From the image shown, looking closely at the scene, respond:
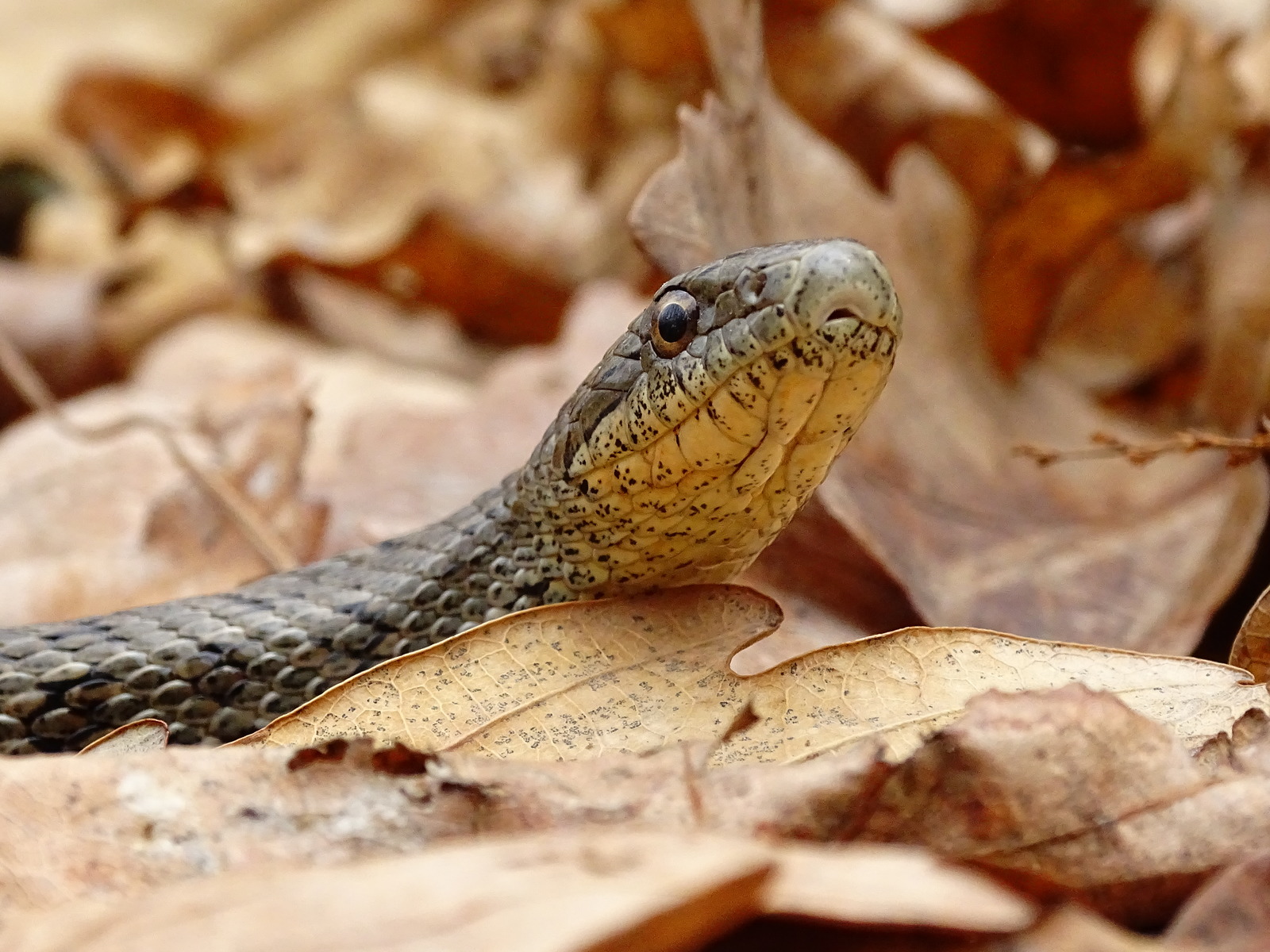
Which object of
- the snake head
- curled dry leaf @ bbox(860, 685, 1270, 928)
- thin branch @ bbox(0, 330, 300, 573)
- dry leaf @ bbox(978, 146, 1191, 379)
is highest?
thin branch @ bbox(0, 330, 300, 573)

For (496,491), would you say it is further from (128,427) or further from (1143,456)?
(128,427)

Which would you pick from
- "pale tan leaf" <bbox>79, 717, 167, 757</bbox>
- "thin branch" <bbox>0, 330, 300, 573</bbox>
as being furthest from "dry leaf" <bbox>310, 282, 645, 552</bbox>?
"pale tan leaf" <bbox>79, 717, 167, 757</bbox>

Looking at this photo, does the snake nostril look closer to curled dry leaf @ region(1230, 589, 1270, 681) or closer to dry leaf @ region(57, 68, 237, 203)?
curled dry leaf @ region(1230, 589, 1270, 681)

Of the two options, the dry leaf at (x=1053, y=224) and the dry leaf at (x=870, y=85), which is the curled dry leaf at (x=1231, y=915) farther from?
the dry leaf at (x=870, y=85)

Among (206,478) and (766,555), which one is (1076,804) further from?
(206,478)

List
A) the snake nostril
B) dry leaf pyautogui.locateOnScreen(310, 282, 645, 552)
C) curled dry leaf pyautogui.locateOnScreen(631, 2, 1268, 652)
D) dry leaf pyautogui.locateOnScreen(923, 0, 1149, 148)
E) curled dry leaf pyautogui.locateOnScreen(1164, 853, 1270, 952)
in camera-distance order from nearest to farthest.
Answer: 1. curled dry leaf pyautogui.locateOnScreen(1164, 853, 1270, 952)
2. the snake nostril
3. curled dry leaf pyautogui.locateOnScreen(631, 2, 1268, 652)
4. dry leaf pyautogui.locateOnScreen(310, 282, 645, 552)
5. dry leaf pyautogui.locateOnScreen(923, 0, 1149, 148)

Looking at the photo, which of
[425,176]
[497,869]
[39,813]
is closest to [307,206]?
[425,176]

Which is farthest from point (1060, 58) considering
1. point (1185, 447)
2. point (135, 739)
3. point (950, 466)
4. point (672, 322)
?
point (135, 739)
